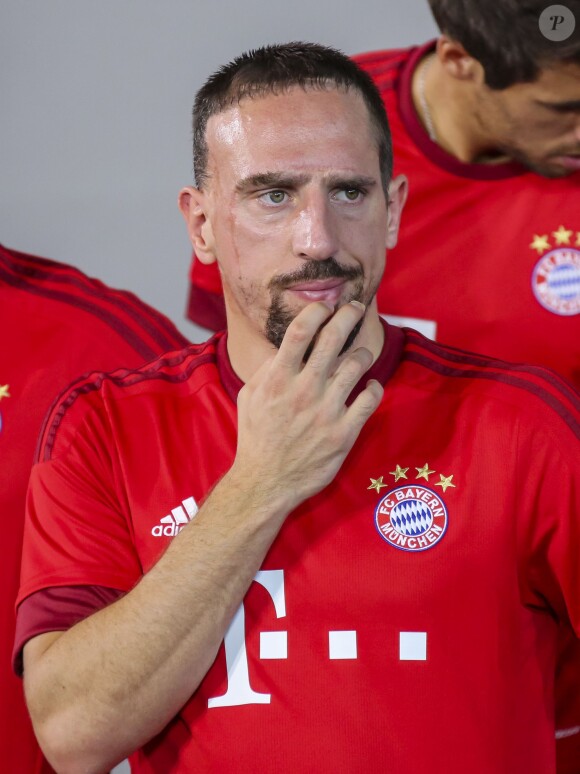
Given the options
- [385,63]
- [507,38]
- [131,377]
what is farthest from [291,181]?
[385,63]

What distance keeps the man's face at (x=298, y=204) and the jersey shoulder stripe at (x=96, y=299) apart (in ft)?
0.95

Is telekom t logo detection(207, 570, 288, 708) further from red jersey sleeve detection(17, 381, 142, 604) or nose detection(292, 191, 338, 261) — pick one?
nose detection(292, 191, 338, 261)

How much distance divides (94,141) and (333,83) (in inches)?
31.5

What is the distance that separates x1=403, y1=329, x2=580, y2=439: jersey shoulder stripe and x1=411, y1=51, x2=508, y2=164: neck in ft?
1.67

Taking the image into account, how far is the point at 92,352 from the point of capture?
1.79 m

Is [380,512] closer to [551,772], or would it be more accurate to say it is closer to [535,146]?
[551,772]

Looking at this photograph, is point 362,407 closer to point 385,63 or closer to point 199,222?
point 199,222

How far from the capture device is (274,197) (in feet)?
4.91

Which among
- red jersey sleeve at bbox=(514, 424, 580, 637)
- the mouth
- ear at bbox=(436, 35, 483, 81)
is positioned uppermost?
ear at bbox=(436, 35, 483, 81)

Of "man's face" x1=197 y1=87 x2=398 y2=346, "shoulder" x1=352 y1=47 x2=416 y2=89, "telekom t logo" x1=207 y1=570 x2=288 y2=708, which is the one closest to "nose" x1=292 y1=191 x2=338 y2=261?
"man's face" x1=197 y1=87 x2=398 y2=346

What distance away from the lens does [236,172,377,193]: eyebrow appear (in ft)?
4.84

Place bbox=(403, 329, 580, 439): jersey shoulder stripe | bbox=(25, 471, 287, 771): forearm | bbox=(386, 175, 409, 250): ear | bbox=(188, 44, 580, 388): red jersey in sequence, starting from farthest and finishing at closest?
bbox=(188, 44, 580, 388): red jersey < bbox=(386, 175, 409, 250): ear < bbox=(403, 329, 580, 439): jersey shoulder stripe < bbox=(25, 471, 287, 771): forearm

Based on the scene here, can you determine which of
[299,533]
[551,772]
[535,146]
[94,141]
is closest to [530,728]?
[551,772]

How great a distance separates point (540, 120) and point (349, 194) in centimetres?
50
